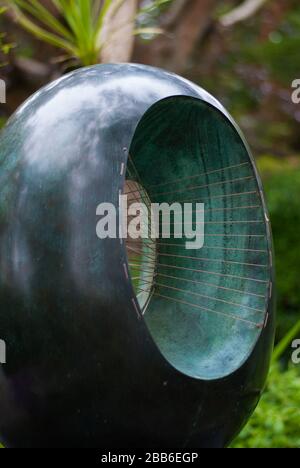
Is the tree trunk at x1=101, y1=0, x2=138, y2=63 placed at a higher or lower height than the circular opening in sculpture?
higher

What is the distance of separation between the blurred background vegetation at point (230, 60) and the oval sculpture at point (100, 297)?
2.69 feet

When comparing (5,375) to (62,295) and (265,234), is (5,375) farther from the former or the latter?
(265,234)

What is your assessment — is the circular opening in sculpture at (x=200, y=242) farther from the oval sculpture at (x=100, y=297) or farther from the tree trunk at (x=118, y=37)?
the tree trunk at (x=118, y=37)

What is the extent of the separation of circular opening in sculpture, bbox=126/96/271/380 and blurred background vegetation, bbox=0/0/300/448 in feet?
2.39

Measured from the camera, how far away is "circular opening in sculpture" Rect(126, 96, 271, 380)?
2.69m

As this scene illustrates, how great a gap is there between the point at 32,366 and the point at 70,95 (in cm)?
89

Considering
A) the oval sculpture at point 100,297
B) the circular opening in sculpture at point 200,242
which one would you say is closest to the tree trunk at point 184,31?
the circular opening in sculpture at point 200,242

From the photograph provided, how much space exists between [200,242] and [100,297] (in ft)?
2.74

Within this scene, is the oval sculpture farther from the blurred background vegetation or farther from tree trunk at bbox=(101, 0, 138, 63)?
tree trunk at bbox=(101, 0, 138, 63)

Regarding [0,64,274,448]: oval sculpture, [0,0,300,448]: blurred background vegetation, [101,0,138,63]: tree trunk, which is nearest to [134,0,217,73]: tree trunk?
[0,0,300,448]: blurred background vegetation

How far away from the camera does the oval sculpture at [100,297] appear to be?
86.9 inches

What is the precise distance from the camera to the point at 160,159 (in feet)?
9.89
